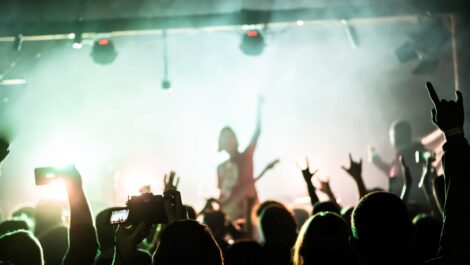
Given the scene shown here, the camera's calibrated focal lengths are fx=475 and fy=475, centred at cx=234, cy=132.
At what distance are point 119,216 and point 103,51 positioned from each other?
6.13m

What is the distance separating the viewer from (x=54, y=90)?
12344 millimetres

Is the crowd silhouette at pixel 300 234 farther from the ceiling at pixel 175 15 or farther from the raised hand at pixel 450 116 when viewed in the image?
the ceiling at pixel 175 15

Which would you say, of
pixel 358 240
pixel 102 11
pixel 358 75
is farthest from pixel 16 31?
pixel 358 75

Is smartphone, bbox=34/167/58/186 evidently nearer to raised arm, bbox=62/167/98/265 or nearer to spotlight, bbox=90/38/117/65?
raised arm, bbox=62/167/98/265

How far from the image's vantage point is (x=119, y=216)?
242 cm

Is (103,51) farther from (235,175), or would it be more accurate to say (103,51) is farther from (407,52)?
(407,52)

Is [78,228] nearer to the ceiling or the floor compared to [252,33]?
nearer to the floor

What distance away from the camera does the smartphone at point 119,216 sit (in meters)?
2.40

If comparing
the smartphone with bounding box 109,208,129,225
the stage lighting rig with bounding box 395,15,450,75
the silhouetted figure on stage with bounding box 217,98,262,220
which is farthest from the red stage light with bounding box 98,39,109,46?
the smartphone with bounding box 109,208,129,225

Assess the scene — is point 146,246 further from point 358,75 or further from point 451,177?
point 358,75

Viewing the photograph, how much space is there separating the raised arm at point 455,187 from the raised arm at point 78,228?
5.82ft

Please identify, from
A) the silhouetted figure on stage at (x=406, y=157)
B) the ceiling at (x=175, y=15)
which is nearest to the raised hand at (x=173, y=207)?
the silhouetted figure on stage at (x=406, y=157)

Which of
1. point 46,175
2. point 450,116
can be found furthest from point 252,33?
point 450,116

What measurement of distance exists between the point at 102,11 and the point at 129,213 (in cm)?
618
